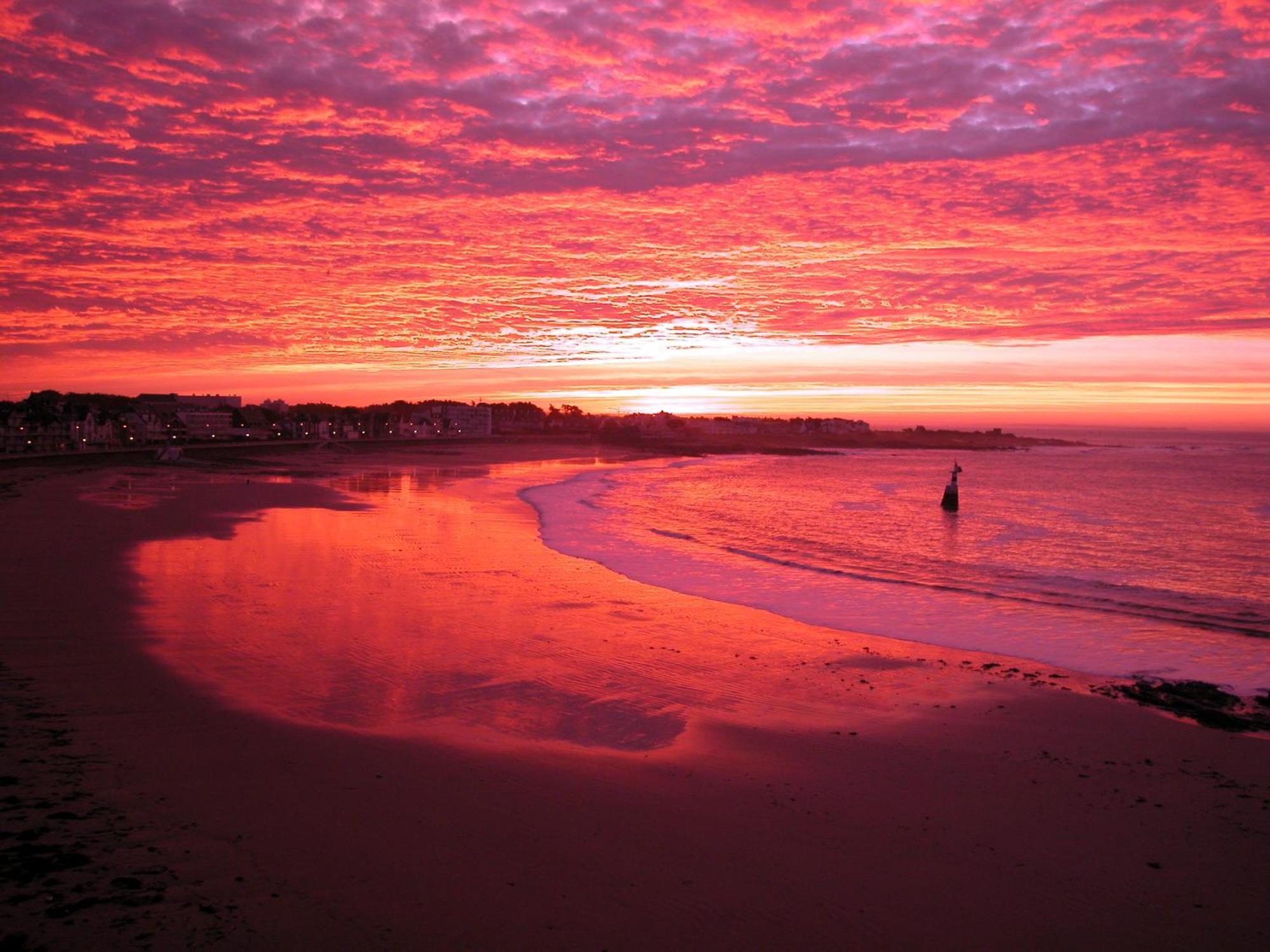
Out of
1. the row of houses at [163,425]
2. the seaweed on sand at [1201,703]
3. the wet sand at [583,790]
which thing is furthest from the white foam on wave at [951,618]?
the row of houses at [163,425]

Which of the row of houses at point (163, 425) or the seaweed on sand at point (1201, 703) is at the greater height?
the row of houses at point (163, 425)

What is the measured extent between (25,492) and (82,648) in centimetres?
2671

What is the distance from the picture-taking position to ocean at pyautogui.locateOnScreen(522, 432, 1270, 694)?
14.0 meters

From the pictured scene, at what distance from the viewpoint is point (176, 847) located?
209 inches

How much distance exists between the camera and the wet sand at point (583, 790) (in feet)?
16.1

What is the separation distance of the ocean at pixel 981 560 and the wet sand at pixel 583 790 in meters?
2.47

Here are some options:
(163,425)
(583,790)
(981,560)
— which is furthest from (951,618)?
(163,425)

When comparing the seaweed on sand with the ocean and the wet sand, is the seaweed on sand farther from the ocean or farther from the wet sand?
the ocean

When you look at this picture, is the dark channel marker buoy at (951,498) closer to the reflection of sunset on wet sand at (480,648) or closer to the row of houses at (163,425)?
the reflection of sunset on wet sand at (480,648)

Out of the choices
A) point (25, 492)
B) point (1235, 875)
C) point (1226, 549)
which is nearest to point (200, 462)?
point (25, 492)

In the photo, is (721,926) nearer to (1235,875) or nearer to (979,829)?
Answer: (979,829)

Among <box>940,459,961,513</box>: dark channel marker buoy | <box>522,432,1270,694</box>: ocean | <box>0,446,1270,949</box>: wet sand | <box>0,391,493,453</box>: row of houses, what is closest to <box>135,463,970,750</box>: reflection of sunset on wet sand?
<box>0,446,1270,949</box>: wet sand

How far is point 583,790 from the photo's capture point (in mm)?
6891

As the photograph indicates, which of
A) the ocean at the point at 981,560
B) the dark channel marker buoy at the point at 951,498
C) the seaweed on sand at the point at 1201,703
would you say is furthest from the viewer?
the dark channel marker buoy at the point at 951,498
